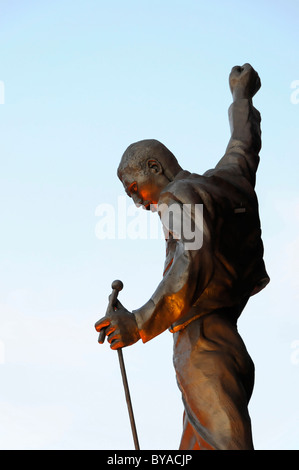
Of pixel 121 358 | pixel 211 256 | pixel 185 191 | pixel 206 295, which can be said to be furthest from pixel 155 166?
pixel 121 358

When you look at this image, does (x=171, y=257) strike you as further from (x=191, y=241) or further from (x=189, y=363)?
(x=189, y=363)

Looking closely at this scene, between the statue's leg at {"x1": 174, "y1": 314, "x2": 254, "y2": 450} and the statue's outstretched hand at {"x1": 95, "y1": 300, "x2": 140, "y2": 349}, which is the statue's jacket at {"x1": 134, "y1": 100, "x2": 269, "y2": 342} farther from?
the statue's leg at {"x1": 174, "y1": 314, "x2": 254, "y2": 450}

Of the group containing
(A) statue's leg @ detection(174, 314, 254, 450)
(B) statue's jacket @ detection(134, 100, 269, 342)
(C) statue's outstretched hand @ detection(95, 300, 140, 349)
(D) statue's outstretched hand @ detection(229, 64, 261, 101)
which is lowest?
(A) statue's leg @ detection(174, 314, 254, 450)

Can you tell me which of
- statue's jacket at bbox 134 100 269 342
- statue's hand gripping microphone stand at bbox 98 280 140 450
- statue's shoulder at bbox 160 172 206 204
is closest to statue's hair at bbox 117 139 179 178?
statue's jacket at bbox 134 100 269 342

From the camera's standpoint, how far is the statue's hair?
23.3 feet

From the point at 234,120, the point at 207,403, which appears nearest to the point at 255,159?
the point at 234,120

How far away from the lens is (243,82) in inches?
296

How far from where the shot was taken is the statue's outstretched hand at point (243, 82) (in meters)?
7.52

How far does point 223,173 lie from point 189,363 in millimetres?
1430

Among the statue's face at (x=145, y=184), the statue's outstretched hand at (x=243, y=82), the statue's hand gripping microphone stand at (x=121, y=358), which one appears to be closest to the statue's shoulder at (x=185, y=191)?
the statue's face at (x=145, y=184)

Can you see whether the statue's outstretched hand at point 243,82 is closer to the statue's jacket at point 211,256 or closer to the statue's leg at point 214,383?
the statue's jacket at point 211,256

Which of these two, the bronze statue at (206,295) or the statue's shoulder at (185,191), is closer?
the bronze statue at (206,295)
